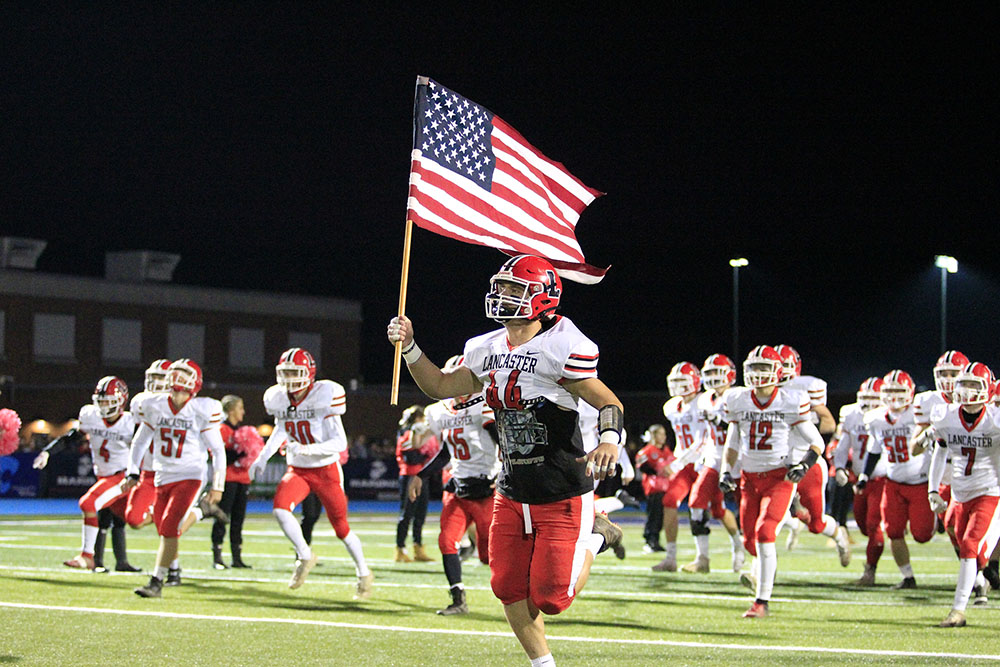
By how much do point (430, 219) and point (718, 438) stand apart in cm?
762

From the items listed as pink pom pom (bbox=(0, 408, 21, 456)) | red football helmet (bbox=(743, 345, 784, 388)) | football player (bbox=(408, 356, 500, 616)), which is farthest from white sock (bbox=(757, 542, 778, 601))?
pink pom pom (bbox=(0, 408, 21, 456))

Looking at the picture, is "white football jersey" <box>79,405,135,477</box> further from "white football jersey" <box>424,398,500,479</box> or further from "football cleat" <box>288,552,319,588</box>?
"white football jersey" <box>424,398,500,479</box>

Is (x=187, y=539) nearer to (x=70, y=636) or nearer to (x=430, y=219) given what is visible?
(x=70, y=636)

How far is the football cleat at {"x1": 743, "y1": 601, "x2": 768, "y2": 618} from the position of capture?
413 inches

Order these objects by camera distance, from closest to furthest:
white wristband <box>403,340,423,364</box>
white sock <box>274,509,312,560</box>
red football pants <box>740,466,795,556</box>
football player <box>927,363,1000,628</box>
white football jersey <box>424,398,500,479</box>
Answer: white wristband <box>403,340,423,364</box>, football player <box>927,363,1000,628</box>, red football pants <box>740,466,795,556</box>, white football jersey <box>424,398,500,479</box>, white sock <box>274,509,312,560</box>

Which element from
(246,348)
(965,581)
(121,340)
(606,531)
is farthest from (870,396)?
(246,348)

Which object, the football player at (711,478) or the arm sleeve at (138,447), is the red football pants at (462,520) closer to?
the arm sleeve at (138,447)

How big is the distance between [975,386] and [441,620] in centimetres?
428

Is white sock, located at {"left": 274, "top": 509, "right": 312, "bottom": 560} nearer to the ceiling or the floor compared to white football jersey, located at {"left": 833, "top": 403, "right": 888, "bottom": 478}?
nearer to the floor

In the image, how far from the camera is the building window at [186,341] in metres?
51.9

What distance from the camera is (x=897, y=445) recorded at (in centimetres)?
1334

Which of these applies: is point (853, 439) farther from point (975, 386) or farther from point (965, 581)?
point (965, 581)

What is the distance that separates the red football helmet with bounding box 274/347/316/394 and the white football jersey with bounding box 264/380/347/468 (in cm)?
9

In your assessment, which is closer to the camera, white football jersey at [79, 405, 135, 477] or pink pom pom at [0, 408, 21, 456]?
pink pom pom at [0, 408, 21, 456]
